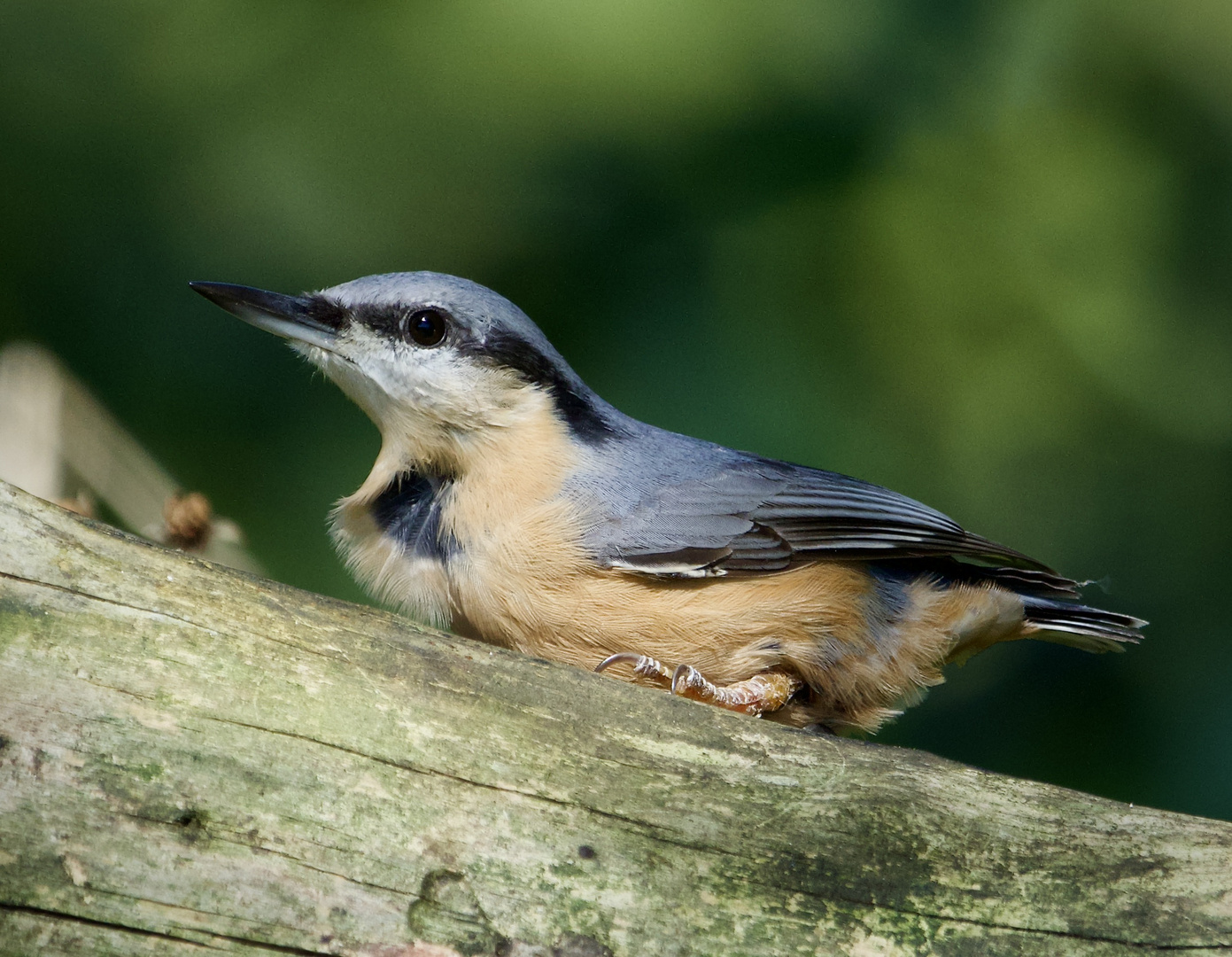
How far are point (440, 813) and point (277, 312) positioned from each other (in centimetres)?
158

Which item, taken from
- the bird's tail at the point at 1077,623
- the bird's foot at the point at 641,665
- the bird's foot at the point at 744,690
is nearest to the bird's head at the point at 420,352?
the bird's foot at the point at 641,665

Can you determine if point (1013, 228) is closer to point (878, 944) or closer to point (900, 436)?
point (900, 436)

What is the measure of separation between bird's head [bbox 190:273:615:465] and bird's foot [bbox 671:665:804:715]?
0.82 meters

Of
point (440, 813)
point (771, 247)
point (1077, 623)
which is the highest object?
point (771, 247)

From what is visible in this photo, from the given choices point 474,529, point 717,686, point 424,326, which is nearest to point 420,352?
point 424,326

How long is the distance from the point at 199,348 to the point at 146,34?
938mm

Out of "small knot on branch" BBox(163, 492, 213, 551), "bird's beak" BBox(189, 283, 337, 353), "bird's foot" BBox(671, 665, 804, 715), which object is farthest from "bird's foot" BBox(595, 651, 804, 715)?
"bird's beak" BBox(189, 283, 337, 353)

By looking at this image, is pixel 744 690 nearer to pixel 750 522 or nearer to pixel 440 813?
pixel 750 522

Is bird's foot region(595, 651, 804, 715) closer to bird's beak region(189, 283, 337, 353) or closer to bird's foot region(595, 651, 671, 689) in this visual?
bird's foot region(595, 651, 671, 689)

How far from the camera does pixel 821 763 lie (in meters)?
1.85

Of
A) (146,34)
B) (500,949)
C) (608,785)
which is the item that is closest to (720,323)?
(146,34)

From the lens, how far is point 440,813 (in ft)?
5.24

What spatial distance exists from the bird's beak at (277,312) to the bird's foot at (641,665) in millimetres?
1094

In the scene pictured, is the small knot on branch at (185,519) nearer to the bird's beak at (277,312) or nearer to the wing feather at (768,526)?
the bird's beak at (277,312)
